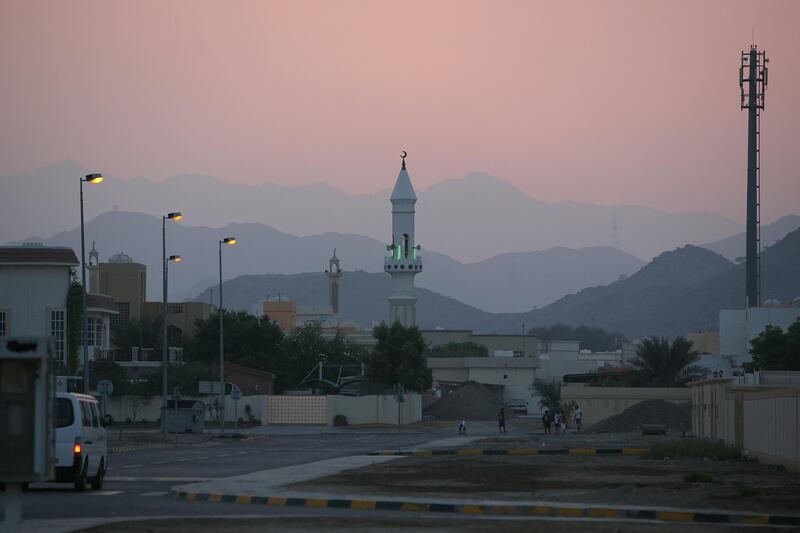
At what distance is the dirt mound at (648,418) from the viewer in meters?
72.0

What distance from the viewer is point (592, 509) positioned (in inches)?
806

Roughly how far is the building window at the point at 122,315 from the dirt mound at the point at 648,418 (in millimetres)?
53023

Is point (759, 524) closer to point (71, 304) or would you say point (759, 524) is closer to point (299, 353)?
point (71, 304)

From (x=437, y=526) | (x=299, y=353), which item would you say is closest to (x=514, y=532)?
(x=437, y=526)

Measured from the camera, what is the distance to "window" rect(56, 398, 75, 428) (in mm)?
24641

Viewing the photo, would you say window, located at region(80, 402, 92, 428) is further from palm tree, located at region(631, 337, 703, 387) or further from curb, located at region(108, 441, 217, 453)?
palm tree, located at region(631, 337, 703, 387)

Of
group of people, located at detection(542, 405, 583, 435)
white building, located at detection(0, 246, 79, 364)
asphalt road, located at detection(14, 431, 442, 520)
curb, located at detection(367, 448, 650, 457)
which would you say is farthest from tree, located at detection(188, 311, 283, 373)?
Result: curb, located at detection(367, 448, 650, 457)

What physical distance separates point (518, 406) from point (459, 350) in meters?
37.8

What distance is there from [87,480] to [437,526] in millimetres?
9961

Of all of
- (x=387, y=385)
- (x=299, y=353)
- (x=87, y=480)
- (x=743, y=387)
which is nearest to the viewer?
(x=87, y=480)

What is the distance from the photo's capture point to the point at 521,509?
2097cm

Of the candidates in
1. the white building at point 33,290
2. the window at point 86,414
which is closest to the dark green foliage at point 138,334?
the white building at point 33,290

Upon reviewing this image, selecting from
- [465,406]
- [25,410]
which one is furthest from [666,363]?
[25,410]

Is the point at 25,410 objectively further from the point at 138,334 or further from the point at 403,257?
the point at 403,257
